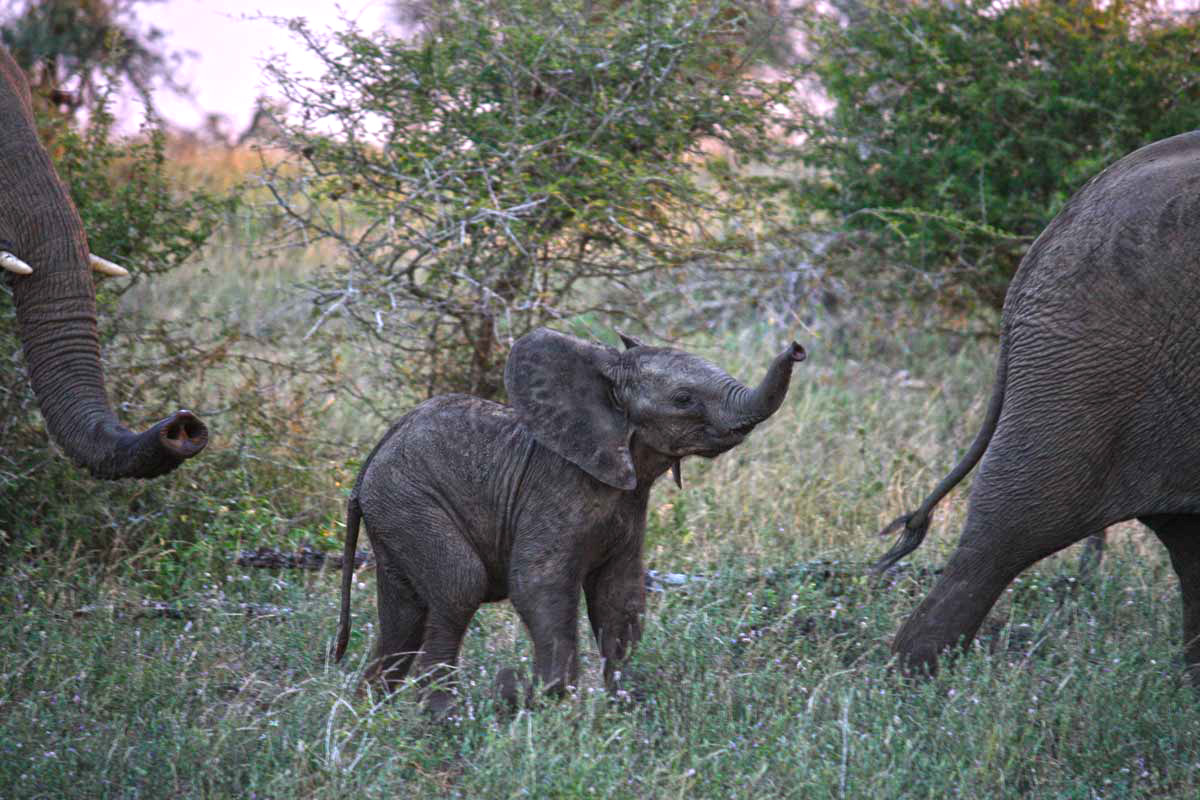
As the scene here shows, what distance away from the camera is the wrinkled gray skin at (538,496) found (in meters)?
4.00

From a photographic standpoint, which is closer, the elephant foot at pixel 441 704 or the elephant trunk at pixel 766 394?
the elephant trunk at pixel 766 394

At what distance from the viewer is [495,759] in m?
3.58

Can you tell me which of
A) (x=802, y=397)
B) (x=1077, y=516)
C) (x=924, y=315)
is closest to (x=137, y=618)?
(x=1077, y=516)

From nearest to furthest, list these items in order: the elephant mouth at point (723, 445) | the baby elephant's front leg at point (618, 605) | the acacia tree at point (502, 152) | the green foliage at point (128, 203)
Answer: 1. the elephant mouth at point (723, 445)
2. the baby elephant's front leg at point (618, 605)
3. the green foliage at point (128, 203)
4. the acacia tree at point (502, 152)

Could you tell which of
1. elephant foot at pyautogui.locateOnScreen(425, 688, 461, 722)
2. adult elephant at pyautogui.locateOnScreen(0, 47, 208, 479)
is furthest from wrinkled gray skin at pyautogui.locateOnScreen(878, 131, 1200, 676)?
adult elephant at pyautogui.locateOnScreen(0, 47, 208, 479)

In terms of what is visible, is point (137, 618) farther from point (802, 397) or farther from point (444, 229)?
point (802, 397)

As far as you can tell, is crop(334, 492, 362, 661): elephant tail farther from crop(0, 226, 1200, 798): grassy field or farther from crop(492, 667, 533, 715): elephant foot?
crop(492, 667, 533, 715): elephant foot

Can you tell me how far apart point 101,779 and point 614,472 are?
163 centimetres

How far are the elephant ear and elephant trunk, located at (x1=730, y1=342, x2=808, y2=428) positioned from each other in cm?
40

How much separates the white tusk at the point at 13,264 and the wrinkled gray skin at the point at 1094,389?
3083 mm

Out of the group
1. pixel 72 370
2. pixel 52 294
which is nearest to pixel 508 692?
pixel 72 370

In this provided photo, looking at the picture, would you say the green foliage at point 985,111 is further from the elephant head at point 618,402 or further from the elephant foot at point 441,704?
the elephant foot at point 441,704

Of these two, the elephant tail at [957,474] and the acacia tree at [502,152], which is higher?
the acacia tree at [502,152]

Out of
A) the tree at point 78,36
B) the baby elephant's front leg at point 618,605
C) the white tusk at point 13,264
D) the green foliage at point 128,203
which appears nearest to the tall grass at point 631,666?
the baby elephant's front leg at point 618,605
